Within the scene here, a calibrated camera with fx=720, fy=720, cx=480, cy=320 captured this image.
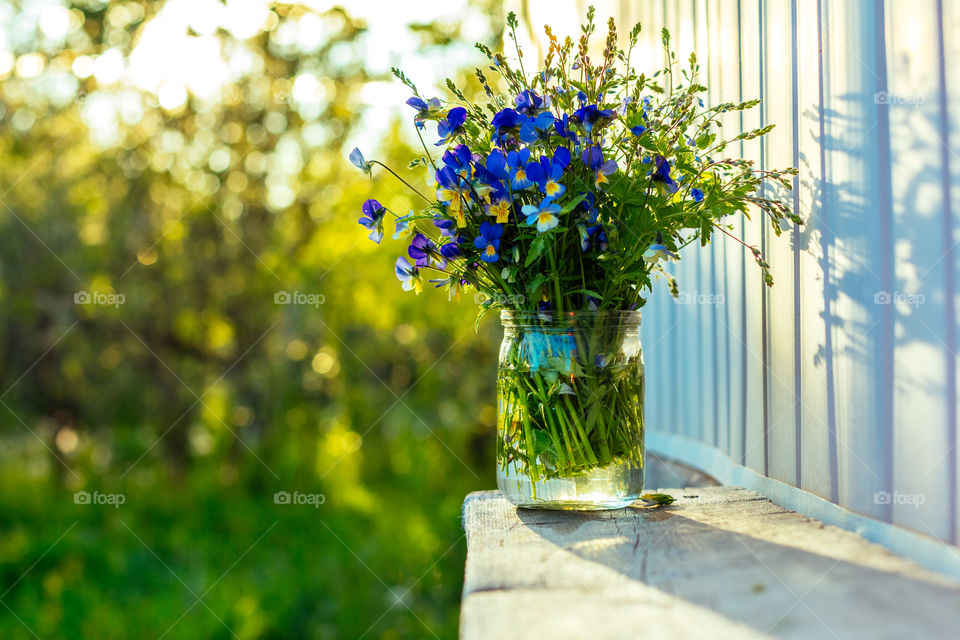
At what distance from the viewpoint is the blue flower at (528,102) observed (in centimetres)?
84

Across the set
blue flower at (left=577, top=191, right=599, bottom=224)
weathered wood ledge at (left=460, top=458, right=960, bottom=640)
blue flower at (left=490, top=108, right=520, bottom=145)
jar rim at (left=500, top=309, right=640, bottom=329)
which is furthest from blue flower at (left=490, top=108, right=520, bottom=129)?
weathered wood ledge at (left=460, top=458, right=960, bottom=640)

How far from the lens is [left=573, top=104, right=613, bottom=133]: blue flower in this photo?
2.64ft

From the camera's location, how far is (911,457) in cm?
69

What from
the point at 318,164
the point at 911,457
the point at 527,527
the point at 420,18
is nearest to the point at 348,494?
the point at 318,164

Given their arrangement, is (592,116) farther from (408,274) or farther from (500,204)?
(408,274)

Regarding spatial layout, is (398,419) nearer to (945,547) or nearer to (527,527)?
(527,527)

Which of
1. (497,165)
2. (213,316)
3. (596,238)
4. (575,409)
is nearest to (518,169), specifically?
(497,165)

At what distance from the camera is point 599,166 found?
82 centimetres

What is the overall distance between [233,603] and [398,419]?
3.17ft

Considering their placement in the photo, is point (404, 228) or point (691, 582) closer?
point (691, 582)

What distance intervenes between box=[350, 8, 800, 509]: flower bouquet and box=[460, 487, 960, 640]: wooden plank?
92mm

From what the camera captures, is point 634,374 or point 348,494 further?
point 348,494

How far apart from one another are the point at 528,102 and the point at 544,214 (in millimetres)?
158

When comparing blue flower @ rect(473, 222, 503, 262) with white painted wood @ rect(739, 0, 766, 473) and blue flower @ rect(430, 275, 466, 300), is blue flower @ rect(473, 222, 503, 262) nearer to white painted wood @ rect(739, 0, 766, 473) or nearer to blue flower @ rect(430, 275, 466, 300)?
blue flower @ rect(430, 275, 466, 300)
